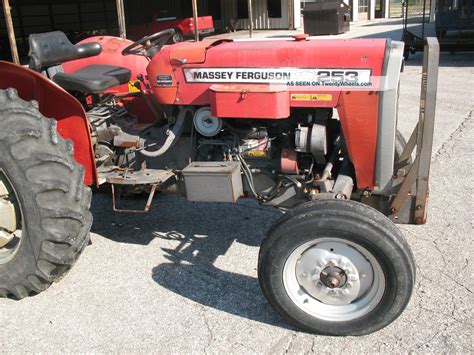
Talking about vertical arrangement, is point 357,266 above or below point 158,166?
below

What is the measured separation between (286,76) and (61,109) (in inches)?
55.5

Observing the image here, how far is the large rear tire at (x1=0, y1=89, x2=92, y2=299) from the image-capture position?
2902 millimetres

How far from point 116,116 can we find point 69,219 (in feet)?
3.85

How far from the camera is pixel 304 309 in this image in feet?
9.25

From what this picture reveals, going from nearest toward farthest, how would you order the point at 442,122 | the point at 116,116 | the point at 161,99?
the point at 161,99
the point at 116,116
the point at 442,122

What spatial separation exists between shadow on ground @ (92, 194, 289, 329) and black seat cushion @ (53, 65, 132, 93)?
1148mm

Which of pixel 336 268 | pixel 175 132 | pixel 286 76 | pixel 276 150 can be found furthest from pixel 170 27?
pixel 336 268

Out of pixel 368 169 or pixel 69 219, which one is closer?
pixel 69 219

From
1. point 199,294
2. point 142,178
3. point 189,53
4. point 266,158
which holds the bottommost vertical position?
point 199,294

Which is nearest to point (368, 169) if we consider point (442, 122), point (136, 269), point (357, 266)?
point (357, 266)

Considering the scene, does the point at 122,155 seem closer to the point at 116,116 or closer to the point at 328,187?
the point at 116,116

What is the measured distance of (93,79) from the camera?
362 cm

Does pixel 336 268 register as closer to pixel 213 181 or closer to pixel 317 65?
pixel 213 181

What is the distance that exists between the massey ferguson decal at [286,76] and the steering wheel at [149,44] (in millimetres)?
560
